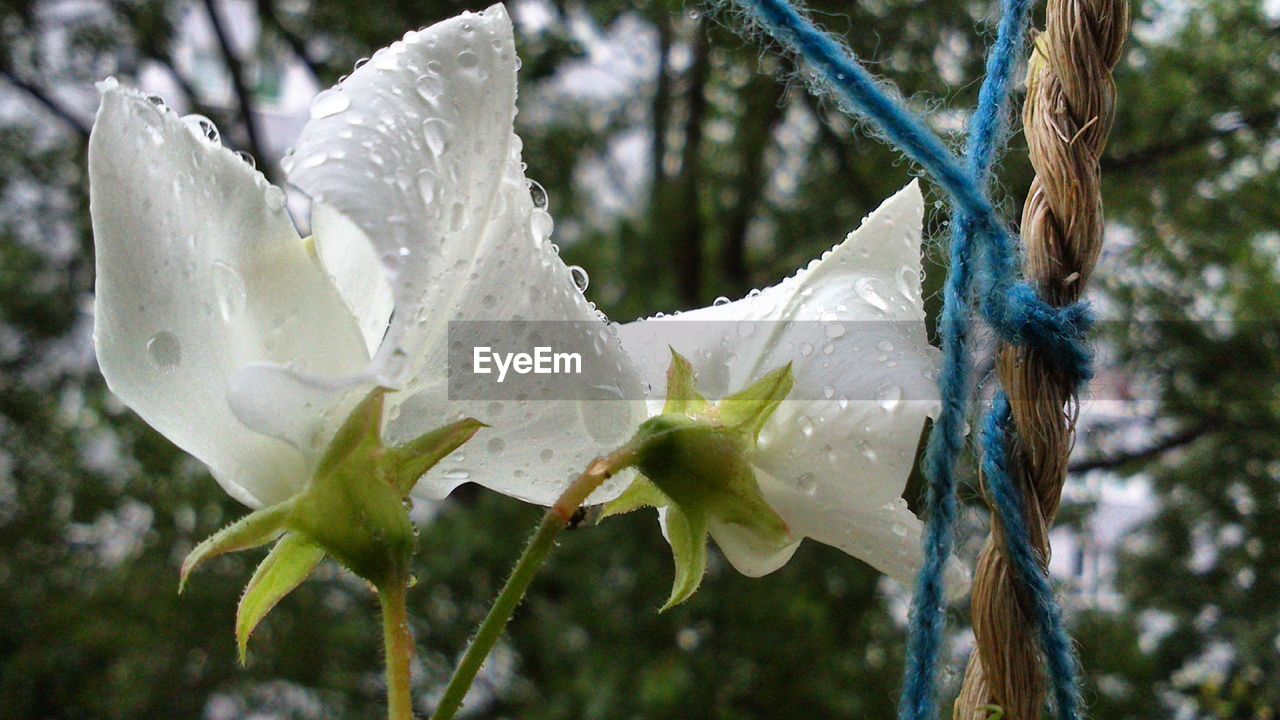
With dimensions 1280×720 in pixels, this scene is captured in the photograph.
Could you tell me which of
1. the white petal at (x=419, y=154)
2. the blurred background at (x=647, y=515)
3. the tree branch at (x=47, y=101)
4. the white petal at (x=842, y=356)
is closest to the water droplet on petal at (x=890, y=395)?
the white petal at (x=842, y=356)

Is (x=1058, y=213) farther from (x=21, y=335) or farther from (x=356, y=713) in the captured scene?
(x=21, y=335)

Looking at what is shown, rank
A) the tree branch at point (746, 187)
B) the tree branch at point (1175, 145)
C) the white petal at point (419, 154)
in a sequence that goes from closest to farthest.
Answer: the white petal at point (419, 154) → the tree branch at point (1175, 145) → the tree branch at point (746, 187)

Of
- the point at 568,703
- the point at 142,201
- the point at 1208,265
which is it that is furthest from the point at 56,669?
the point at 1208,265

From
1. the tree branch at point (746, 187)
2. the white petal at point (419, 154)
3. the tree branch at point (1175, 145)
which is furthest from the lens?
the tree branch at point (746, 187)

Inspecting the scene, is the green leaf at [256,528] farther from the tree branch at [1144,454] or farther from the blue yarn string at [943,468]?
the tree branch at [1144,454]

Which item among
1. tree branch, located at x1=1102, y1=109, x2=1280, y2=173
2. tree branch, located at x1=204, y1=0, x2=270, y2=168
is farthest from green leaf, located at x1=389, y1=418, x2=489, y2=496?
tree branch, located at x1=204, y1=0, x2=270, y2=168

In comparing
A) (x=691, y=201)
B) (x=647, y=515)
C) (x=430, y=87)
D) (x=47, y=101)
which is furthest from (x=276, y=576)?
(x=47, y=101)

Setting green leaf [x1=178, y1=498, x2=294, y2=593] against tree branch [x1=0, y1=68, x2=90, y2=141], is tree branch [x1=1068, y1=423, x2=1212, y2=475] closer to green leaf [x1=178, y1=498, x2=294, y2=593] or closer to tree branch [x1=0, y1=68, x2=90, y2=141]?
green leaf [x1=178, y1=498, x2=294, y2=593]
